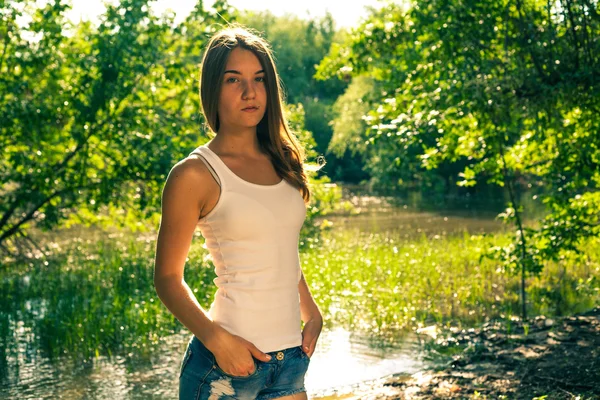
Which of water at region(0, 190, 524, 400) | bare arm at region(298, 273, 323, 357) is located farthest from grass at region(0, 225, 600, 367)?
bare arm at region(298, 273, 323, 357)

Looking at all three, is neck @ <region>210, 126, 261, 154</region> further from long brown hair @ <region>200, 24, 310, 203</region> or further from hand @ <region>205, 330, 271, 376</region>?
hand @ <region>205, 330, 271, 376</region>

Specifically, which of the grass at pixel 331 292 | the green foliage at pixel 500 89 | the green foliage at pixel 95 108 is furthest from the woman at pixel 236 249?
the green foliage at pixel 95 108

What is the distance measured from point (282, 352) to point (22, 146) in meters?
10.3

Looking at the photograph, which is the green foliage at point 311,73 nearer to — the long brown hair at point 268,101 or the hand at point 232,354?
the long brown hair at point 268,101

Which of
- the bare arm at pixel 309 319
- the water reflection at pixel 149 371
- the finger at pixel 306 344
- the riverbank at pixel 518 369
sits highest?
the bare arm at pixel 309 319

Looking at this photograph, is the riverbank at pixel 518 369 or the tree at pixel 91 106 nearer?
the riverbank at pixel 518 369

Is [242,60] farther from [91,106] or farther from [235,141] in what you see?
[91,106]

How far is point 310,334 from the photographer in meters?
2.62

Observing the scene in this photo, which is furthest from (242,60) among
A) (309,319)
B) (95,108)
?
(95,108)

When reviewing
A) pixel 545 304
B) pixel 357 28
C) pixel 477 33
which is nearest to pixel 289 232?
pixel 477 33

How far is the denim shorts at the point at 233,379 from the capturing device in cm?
237

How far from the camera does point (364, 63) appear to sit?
11.2m

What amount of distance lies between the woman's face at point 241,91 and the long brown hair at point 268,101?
17mm

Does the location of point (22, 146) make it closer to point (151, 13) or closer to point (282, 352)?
point (151, 13)
